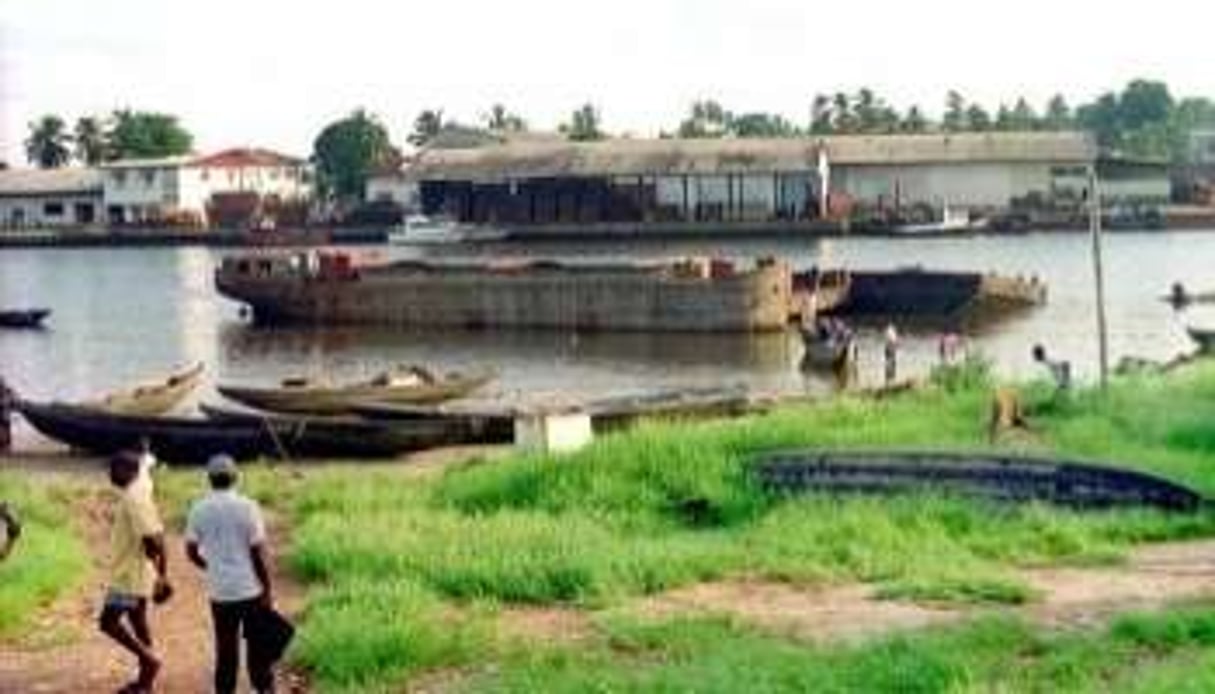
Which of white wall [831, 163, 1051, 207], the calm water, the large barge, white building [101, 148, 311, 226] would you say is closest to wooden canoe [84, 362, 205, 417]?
the calm water

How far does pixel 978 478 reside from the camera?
18.2 meters

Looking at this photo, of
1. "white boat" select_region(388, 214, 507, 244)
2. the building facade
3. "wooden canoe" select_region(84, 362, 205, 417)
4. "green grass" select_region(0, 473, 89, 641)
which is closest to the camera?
"green grass" select_region(0, 473, 89, 641)

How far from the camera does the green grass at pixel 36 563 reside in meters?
15.3

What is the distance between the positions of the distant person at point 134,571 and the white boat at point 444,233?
4063 inches

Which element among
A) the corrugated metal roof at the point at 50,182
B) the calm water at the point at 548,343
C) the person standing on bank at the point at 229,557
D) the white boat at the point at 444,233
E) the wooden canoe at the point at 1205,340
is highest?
the corrugated metal roof at the point at 50,182

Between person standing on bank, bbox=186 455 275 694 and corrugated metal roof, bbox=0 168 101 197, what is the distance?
138829 millimetres

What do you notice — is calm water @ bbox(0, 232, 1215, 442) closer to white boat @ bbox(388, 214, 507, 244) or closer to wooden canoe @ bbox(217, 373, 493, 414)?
wooden canoe @ bbox(217, 373, 493, 414)

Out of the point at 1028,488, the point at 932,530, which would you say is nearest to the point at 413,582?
the point at 932,530

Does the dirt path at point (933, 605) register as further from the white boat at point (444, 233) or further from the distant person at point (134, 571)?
the white boat at point (444, 233)

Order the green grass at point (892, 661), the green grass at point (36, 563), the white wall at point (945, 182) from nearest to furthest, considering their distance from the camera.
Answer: the green grass at point (892, 661)
the green grass at point (36, 563)
the white wall at point (945, 182)

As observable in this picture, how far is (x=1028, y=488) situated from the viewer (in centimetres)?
1798

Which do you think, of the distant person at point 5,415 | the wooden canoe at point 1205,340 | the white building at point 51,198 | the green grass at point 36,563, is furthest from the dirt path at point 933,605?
the white building at point 51,198

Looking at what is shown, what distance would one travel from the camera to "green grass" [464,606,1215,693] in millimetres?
11547

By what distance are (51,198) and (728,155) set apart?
6023cm
